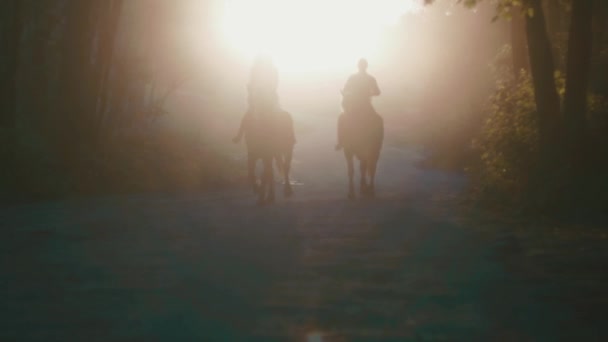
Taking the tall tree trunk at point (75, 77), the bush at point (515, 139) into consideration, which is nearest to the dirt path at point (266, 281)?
the bush at point (515, 139)

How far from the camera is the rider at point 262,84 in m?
18.0

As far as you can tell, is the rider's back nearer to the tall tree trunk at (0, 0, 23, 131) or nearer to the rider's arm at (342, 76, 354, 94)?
the rider's arm at (342, 76, 354, 94)

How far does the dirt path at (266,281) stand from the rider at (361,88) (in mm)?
4819

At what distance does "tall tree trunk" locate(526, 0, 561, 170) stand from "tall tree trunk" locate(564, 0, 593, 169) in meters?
0.24

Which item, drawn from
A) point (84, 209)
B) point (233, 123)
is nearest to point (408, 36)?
point (233, 123)

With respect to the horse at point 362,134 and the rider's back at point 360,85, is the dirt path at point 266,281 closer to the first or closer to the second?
the horse at point 362,134

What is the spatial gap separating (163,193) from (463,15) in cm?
3565

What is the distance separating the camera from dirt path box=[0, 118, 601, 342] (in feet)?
22.8

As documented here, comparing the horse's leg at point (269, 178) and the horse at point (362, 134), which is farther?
the horse at point (362, 134)

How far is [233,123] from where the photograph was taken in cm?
6850

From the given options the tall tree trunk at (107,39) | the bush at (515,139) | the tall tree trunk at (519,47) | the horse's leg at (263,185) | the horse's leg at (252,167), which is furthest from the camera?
the tall tree trunk at (107,39)

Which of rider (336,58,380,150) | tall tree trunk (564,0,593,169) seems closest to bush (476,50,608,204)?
tall tree trunk (564,0,593,169)

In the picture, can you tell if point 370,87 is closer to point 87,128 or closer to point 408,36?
point 87,128

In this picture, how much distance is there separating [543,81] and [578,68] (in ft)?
2.18
